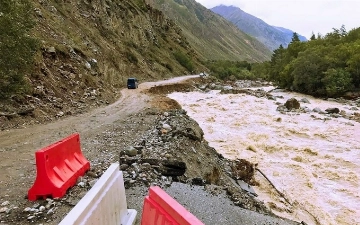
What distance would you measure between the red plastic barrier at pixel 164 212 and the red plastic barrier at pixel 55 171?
226 centimetres

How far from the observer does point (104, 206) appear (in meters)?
3.78

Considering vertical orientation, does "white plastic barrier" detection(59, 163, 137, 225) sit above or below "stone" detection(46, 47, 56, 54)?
below

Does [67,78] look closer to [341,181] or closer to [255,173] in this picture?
[255,173]

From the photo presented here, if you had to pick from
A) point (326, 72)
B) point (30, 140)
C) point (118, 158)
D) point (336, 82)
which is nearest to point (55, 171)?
point (118, 158)

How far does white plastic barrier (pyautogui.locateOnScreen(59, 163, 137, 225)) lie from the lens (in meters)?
3.07

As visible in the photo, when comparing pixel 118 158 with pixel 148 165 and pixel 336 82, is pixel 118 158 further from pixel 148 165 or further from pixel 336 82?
pixel 336 82

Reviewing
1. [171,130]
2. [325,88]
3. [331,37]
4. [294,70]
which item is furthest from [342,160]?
[331,37]

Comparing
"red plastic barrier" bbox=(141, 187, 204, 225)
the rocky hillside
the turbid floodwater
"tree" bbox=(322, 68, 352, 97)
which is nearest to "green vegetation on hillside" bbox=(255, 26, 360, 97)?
"tree" bbox=(322, 68, 352, 97)

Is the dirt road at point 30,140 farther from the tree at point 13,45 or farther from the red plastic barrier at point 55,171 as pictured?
the tree at point 13,45

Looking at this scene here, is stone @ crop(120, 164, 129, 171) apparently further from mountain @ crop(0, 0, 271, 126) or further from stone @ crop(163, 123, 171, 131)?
mountain @ crop(0, 0, 271, 126)

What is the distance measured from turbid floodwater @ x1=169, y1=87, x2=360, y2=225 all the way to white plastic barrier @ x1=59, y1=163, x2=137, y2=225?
17.7 ft

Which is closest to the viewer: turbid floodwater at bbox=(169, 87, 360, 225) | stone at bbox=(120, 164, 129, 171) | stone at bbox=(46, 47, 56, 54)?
stone at bbox=(120, 164, 129, 171)

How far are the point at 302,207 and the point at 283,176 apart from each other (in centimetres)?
238

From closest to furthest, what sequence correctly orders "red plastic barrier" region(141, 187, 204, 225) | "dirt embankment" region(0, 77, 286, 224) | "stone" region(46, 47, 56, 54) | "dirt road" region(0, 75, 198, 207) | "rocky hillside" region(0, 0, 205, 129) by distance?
"red plastic barrier" region(141, 187, 204, 225) < "dirt embankment" region(0, 77, 286, 224) < "dirt road" region(0, 75, 198, 207) < "rocky hillside" region(0, 0, 205, 129) < "stone" region(46, 47, 56, 54)
